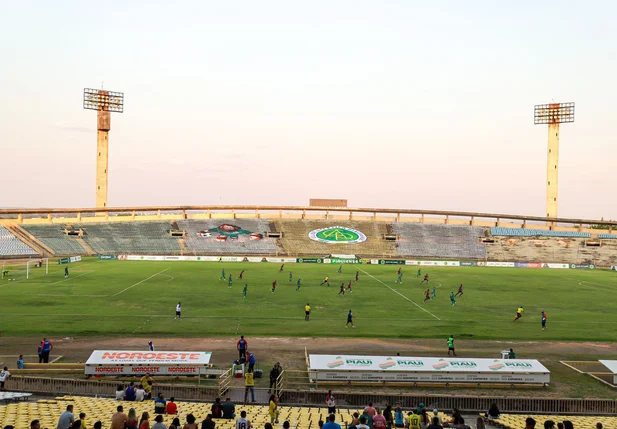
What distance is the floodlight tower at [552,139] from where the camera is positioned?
10494cm

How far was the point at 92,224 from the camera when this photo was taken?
93.7 m

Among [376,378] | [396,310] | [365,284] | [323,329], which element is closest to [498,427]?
[376,378]

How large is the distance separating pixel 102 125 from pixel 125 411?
93.1 m

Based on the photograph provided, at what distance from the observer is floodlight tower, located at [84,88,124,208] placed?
10044 centimetres

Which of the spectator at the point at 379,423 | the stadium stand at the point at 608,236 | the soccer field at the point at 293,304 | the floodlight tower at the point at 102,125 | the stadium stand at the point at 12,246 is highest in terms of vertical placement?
the floodlight tower at the point at 102,125

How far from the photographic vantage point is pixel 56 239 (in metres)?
83.6

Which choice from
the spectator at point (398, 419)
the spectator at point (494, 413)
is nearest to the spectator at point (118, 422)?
the spectator at point (398, 419)

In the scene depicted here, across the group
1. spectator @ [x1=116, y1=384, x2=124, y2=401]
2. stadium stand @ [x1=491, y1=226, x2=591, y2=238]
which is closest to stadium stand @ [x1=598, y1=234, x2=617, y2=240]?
stadium stand @ [x1=491, y1=226, x2=591, y2=238]

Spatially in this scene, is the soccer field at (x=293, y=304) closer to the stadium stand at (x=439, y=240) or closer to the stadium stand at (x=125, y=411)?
the stadium stand at (x=125, y=411)

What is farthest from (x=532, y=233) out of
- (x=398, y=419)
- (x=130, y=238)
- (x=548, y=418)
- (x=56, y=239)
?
(x=398, y=419)

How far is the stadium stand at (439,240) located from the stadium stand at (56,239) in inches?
2108

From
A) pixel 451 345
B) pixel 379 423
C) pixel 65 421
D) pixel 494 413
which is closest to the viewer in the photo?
pixel 65 421

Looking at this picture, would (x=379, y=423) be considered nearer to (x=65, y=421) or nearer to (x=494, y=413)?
(x=494, y=413)

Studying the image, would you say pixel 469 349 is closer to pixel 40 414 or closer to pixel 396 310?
pixel 396 310
